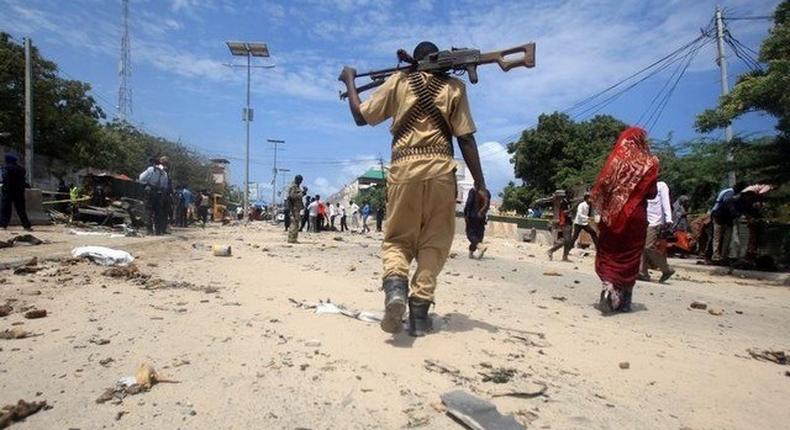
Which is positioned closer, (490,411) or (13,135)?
(490,411)

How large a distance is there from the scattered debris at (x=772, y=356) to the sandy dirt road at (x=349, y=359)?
0.44 feet

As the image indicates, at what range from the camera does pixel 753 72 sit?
39.6 feet

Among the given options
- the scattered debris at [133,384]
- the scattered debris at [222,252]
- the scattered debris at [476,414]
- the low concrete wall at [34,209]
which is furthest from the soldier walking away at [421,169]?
the low concrete wall at [34,209]

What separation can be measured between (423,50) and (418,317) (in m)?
1.86

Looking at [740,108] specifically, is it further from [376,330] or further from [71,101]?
[71,101]

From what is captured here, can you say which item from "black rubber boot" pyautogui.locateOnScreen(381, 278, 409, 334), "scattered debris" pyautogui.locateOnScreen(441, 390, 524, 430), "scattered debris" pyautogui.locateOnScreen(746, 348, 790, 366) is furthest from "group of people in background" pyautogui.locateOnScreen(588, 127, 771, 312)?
"scattered debris" pyautogui.locateOnScreen(441, 390, 524, 430)

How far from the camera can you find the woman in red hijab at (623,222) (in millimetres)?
5031

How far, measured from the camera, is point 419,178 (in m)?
3.33

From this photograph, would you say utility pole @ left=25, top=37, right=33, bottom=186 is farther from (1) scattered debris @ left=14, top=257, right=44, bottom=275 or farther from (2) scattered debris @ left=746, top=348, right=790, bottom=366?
(2) scattered debris @ left=746, top=348, right=790, bottom=366

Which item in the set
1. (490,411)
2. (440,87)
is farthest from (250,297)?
(490,411)

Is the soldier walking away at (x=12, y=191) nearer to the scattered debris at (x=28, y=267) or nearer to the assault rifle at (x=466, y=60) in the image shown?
the scattered debris at (x=28, y=267)

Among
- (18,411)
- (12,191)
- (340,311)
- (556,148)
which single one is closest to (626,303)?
(340,311)

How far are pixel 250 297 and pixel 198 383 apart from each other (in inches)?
82.5

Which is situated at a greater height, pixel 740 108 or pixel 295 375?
pixel 740 108
